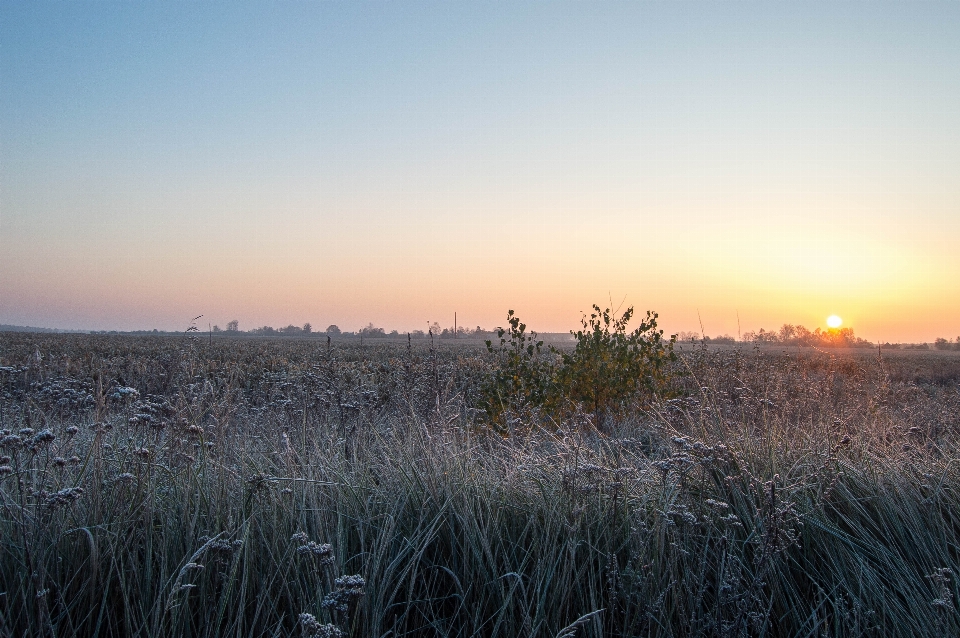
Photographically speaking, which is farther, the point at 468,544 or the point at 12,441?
the point at 468,544

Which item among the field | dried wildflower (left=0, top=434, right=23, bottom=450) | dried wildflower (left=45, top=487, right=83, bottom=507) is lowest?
the field

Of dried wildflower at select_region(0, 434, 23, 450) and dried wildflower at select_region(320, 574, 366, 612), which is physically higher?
dried wildflower at select_region(0, 434, 23, 450)

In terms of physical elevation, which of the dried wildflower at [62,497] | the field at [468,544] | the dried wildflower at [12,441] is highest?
the dried wildflower at [12,441]

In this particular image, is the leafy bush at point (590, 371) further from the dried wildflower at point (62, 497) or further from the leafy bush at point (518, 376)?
the dried wildflower at point (62, 497)

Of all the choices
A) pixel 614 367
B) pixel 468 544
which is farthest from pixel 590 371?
pixel 468 544

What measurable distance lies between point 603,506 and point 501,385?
15.9ft

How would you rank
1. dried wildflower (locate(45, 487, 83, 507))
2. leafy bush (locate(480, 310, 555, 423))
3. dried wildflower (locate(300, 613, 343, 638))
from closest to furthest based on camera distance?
1. dried wildflower (locate(300, 613, 343, 638))
2. dried wildflower (locate(45, 487, 83, 507))
3. leafy bush (locate(480, 310, 555, 423))

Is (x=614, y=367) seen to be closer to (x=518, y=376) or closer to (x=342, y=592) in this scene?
(x=518, y=376)

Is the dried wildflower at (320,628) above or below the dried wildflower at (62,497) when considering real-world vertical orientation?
below

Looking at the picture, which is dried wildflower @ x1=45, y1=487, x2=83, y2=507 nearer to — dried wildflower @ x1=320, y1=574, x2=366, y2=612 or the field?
the field

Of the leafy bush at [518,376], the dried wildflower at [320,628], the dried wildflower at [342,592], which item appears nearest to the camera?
the dried wildflower at [320,628]

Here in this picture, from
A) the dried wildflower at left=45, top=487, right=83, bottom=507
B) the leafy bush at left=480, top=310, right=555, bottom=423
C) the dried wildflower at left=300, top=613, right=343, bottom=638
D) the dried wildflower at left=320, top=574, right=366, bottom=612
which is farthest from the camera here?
the leafy bush at left=480, top=310, right=555, bottom=423

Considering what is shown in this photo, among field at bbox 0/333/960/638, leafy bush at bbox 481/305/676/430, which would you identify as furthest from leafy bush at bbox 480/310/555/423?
field at bbox 0/333/960/638

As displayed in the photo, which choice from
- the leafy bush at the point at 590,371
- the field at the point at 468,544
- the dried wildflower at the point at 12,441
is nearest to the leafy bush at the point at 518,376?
the leafy bush at the point at 590,371
